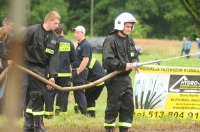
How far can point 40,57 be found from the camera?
814 cm

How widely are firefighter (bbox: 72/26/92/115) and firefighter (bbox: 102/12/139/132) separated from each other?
301 cm

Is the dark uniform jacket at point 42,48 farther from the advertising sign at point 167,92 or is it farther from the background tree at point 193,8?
the advertising sign at point 167,92

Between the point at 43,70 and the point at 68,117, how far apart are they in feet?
6.50

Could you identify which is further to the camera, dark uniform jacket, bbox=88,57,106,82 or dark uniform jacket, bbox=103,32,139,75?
dark uniform jacket, bbox=88,57,106,82

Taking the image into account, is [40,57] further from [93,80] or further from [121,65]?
[93,80]

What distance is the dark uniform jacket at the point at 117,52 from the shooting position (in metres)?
7.96

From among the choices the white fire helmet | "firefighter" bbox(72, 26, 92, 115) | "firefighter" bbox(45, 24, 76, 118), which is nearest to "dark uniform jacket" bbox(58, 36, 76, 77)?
"firefighter" bbox(45, 24, 76, 118)

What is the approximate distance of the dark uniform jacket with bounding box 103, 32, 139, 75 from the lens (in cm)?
796

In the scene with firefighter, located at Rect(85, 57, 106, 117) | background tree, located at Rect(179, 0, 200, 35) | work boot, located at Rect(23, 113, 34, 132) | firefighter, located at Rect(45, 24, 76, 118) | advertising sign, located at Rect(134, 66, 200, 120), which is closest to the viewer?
work boot, located at Rect(23, 113, 34, 132)

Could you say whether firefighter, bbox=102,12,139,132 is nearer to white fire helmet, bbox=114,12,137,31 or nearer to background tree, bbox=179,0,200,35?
white fire helmet, bbox=114,12,137,31

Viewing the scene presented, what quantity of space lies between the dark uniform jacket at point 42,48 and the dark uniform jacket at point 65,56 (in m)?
2.50

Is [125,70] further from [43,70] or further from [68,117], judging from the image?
[68,117]

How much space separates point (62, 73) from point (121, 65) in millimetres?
3411

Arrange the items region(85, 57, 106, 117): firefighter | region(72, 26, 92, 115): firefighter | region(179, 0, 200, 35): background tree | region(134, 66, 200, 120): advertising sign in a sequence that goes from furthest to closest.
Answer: region(85, 57, 106, 117): firefighter, region(72, 26, 92, 115): firefighter, region(134, 66, 200, 120): advertising sign, region(179, 0, 200, 35): background tree
